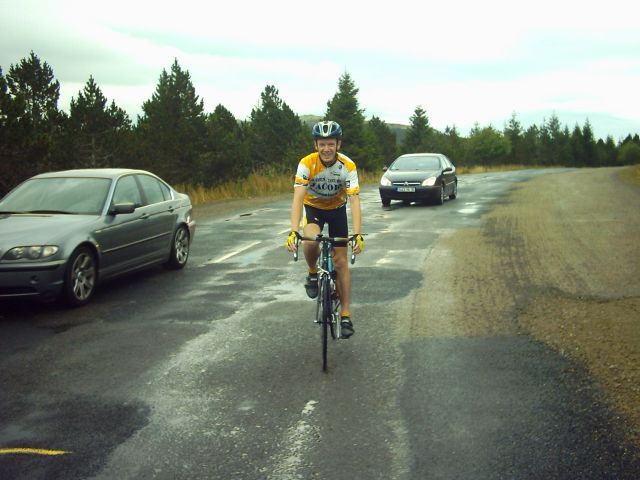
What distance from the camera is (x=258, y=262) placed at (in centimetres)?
1069

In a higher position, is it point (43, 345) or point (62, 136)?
point (62, 136)

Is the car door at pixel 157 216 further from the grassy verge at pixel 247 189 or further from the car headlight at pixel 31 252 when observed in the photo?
the grassy verge at pixel 247 189

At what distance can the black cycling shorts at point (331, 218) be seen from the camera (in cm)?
618

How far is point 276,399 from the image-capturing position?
459 centimetres

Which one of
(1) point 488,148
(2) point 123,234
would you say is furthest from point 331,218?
(1) point 488,148

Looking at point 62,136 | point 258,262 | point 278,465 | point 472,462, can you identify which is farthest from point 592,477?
point 62,136

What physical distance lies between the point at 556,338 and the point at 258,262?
5.64m

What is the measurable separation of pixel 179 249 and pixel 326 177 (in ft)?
16.0

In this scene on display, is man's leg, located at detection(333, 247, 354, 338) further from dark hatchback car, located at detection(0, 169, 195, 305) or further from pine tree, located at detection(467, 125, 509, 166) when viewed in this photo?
pine tree, located at detection(467, 125, 509, 166)

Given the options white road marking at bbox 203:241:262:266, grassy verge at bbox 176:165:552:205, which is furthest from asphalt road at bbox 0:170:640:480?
grassy verge at bbox 176:165:552:205

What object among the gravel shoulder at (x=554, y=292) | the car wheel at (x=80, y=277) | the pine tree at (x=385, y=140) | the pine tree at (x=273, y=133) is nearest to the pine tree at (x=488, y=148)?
the pine tree at (x=385, y=140)

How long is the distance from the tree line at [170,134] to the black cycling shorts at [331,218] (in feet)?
60.1

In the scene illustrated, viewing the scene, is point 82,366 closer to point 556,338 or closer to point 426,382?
point 426,382

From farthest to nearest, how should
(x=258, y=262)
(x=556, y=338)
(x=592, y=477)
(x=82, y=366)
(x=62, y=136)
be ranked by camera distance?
(x=62, y=136), (x=258, y=262), (x=556, y=338), (x=82, y=366), (x=592, y=477)
